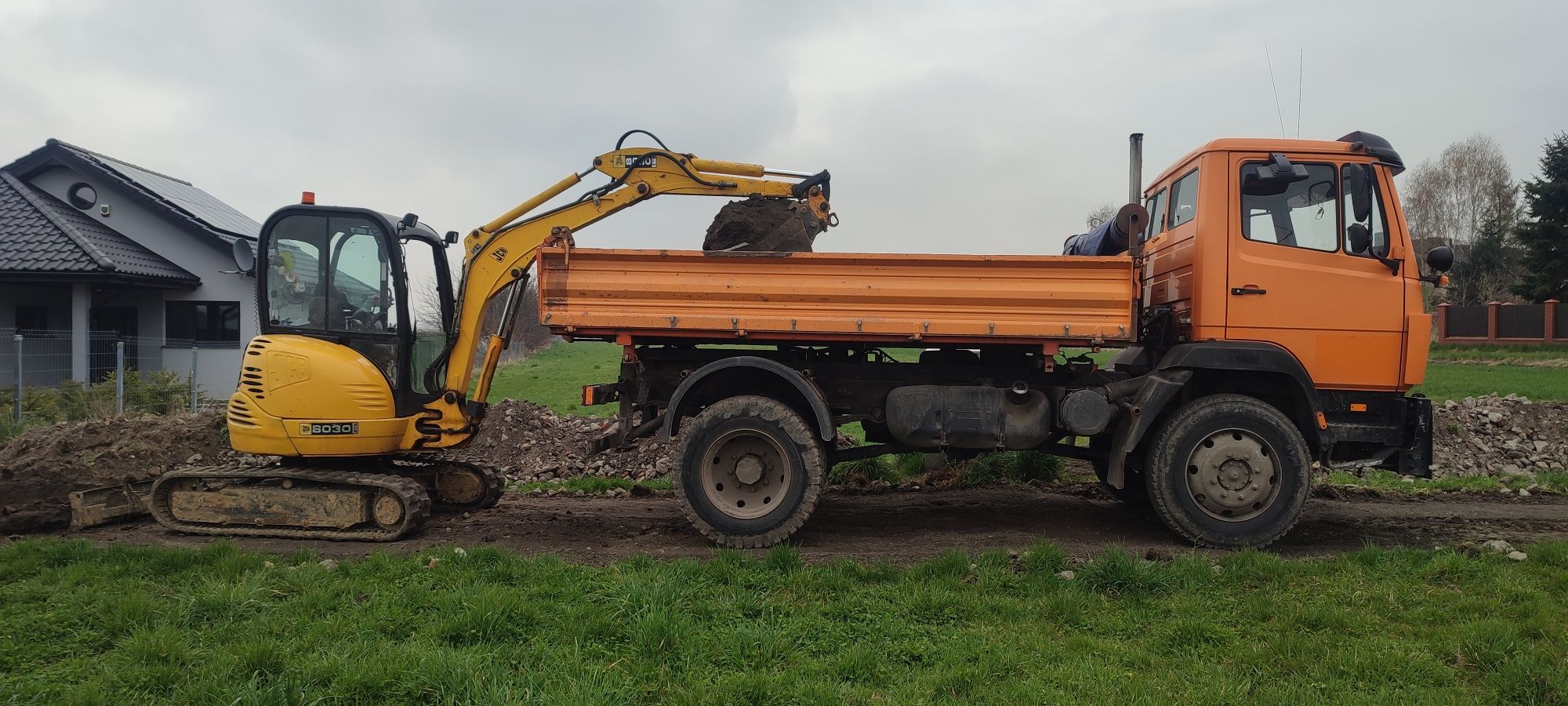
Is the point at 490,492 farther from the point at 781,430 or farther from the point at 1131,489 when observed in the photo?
the point at 1131,489

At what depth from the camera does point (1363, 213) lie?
Result: 543 cm

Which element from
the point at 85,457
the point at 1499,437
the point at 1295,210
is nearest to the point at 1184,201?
the point at 1295,210

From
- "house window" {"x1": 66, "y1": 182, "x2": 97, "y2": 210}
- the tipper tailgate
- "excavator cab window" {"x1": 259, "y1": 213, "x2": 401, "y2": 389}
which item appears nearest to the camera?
the tipper tailgate

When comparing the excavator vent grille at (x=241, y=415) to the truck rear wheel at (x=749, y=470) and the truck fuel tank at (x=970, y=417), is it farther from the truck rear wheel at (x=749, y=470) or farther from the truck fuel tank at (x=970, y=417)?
the truck fuel tank at (x=970, y=417)

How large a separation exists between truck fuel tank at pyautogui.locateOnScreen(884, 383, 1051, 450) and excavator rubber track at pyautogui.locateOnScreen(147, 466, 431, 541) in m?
3.66

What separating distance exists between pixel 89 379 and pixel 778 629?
15.7 metres

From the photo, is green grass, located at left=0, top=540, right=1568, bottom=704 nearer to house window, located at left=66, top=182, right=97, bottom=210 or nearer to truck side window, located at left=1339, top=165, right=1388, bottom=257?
truck side window, located at left=1339, top=165, right=1388, bottom=257

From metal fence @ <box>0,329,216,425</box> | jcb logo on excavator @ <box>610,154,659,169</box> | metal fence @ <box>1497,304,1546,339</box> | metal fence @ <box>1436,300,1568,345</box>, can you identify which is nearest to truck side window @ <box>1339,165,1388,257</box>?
jcb logo on excavator @ <box>610,154,659,169</box>

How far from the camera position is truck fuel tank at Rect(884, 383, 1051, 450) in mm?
5781

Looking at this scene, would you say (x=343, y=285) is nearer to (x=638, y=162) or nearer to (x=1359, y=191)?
(x=638, y=162)

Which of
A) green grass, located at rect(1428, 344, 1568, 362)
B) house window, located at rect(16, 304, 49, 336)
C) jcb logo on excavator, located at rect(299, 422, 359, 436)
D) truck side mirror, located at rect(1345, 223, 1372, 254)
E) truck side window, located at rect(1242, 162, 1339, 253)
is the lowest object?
jcb logo on excavator, located at rect(299, 422, 359, 436)

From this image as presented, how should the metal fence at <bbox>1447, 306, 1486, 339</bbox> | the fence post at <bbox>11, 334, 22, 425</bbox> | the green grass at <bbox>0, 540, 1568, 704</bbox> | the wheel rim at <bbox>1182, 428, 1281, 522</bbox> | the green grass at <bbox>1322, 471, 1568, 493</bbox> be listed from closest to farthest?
the green grass at <bbox>0, 540, 1568, 704</bbox>, the wheel rim at <bbox>1182, 428, 1281, 522</bbox>, the green grass at <bbox>1322, 471, 1568, 493</bbox>, the fence post at <bbox>11, 334, 22, 425</bbox>, the metal fence at <bbox>1447, 306, 1486, 339</bbox>

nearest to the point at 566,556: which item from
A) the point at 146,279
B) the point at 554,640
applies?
the point at 554,640

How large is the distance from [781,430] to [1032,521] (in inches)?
90.8
